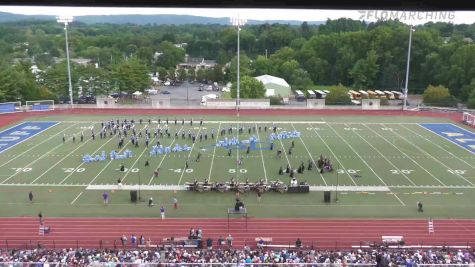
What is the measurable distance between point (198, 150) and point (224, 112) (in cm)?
1593

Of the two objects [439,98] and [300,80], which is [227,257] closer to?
[439,98]

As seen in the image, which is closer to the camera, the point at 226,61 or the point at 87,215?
the point at 87,215

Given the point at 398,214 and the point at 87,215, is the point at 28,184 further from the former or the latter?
the point at 398,214

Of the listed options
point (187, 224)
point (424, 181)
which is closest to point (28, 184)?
point (187, 224)

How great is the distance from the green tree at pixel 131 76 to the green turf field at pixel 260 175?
23.2m

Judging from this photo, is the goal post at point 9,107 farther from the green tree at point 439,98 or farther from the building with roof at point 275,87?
the green tree at point 439,98

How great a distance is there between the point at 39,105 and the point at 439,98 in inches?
1691

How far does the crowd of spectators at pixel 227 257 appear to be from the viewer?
45.3 ft

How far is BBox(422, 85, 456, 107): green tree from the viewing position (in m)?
51.0

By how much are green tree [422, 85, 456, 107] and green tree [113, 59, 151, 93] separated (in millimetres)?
35439

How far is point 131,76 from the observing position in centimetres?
6041

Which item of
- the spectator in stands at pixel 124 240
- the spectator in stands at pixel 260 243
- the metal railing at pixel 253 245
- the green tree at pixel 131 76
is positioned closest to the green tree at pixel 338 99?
the green tree at pixel 131 76

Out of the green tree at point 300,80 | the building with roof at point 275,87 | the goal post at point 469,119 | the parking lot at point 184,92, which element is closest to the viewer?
the goal post at point 469,119

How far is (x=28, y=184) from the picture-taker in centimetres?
2412
